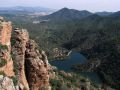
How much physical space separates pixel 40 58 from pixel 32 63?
332 cm

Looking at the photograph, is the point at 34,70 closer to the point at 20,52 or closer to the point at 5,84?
the point at 20,52

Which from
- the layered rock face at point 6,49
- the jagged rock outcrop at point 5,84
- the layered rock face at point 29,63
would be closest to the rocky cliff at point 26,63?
Answer: the layered rock face at point 29,63

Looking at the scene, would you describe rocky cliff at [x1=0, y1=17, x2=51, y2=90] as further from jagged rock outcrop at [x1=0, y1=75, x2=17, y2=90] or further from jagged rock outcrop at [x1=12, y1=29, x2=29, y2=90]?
jagged rock outcrop at [x1=0, y1=75, x2=17, y2=90]

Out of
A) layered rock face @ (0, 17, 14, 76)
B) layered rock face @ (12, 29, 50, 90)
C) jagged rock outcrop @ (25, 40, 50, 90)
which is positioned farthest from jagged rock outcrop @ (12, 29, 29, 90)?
layered rock face @ (0, 17, 14, 76)

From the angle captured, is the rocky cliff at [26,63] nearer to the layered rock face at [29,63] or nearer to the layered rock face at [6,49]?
the layered rock face at [29,63]

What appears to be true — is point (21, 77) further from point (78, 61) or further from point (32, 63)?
point (78, 61)

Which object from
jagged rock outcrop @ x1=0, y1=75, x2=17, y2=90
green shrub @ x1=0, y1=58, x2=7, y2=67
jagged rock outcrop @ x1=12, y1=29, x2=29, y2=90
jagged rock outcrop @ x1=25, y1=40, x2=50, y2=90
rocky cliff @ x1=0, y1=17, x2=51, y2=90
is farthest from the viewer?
jagged rock outcrop @ x1=25, y1=40, x2=50, y2=90

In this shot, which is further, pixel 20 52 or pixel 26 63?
pixel 26 63

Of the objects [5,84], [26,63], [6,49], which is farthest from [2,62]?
[26,63]

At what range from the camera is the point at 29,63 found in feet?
134

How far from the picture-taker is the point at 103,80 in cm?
Result: 14875

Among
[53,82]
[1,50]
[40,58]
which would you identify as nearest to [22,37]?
[40,58]

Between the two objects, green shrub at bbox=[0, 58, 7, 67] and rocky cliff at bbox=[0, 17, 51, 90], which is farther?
rocky cliff at bbox=[0, 17, 51, 90]

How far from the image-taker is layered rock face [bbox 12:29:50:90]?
1540 inches
